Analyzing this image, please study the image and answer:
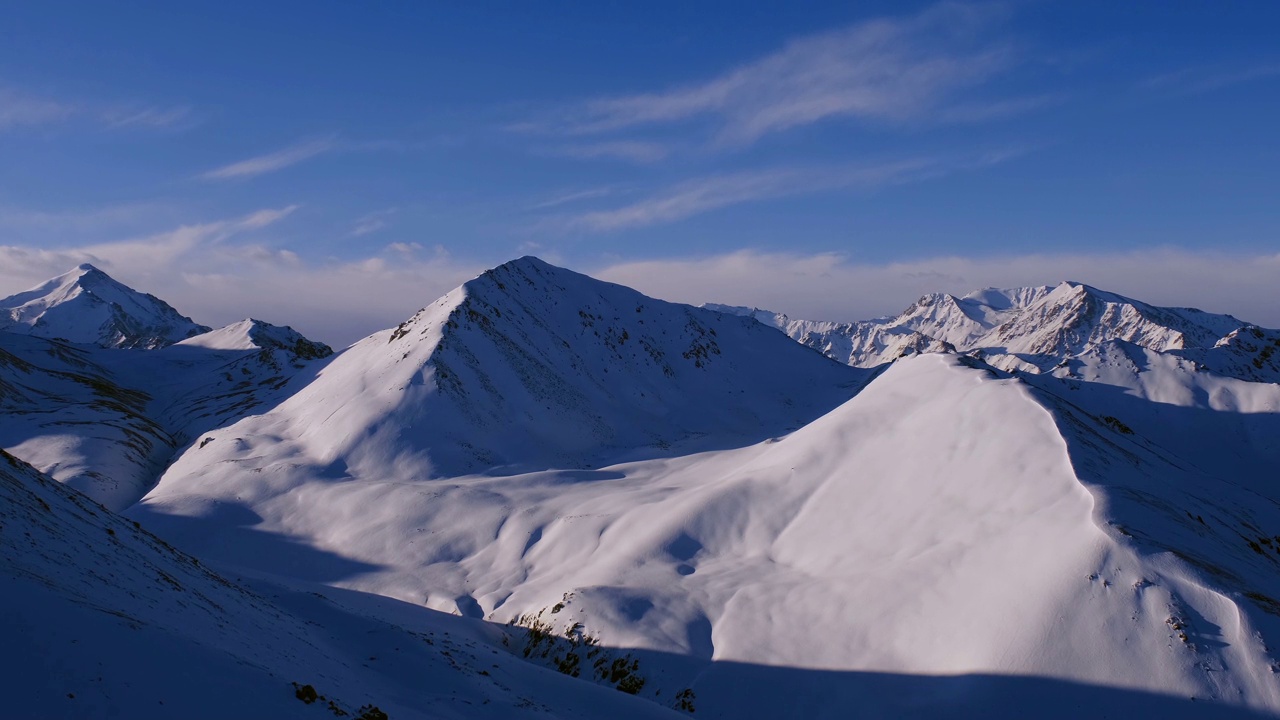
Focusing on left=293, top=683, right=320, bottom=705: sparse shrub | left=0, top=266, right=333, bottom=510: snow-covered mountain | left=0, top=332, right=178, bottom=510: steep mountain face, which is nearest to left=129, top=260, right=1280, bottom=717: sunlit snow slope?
left=0, top=332, right=178, bottom=510: steep mountain face

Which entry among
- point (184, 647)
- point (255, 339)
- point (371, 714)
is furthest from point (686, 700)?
point (255, 339)

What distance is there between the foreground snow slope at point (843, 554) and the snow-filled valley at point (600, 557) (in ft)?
0.49

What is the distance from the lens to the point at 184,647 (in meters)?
13.0

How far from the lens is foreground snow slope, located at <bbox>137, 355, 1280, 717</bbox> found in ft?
77.4

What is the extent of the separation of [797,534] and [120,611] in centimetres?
3142

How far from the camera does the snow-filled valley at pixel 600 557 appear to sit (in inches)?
662

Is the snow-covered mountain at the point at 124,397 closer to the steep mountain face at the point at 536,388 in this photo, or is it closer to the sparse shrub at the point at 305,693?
the steep mountain face at the point at 536,388

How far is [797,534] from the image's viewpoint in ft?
128

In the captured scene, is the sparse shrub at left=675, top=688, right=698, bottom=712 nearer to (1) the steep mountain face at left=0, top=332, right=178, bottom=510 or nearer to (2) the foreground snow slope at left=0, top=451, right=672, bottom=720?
(2) the foreground snow slope at left=0, top=451, right=672, bottom=720

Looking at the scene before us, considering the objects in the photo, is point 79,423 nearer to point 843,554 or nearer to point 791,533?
point 791,533

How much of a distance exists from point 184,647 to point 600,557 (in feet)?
97.9

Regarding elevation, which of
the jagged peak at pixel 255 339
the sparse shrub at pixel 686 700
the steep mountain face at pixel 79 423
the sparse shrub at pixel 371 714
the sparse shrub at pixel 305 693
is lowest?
the sparse shrub at pixel 686 700

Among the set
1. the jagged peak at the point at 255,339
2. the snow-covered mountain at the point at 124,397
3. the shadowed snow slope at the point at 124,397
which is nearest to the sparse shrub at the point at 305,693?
the snow-covered mountain at the point at 124,397

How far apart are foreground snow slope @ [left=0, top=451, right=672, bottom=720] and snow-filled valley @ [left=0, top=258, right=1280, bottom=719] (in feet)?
0.25
